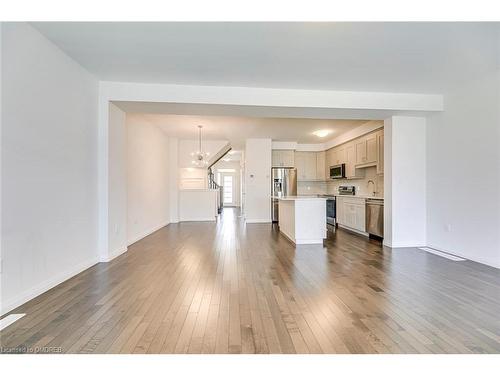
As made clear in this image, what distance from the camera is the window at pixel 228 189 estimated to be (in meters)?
15.2

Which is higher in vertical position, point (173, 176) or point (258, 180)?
point (173, 176)

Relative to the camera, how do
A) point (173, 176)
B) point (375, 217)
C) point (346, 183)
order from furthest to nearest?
point (173, 176) < point (346, 183) < point (375, 217)

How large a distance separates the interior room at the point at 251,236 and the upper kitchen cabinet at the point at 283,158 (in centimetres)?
317

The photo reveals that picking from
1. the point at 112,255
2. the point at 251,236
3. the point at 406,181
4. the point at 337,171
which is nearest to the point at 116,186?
the point at 112,255

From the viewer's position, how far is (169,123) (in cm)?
607

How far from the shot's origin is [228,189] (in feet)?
49.9

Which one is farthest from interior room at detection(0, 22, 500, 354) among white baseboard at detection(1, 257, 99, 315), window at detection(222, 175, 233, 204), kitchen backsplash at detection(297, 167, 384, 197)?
window at detection(222, 175, 233, 204)

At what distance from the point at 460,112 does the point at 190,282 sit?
477 centimetres

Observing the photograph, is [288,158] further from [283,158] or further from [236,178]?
[236,178]

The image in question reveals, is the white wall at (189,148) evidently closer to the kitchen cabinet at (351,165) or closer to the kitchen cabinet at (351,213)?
the kitchen cabinet at (351,165)

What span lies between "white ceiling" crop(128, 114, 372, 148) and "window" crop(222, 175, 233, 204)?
737 centimetres

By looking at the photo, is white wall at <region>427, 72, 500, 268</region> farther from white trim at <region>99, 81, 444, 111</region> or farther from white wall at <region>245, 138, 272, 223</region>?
white wall at <region>245, 138, 272, 223</region>

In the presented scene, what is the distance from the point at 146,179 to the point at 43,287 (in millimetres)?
3552
